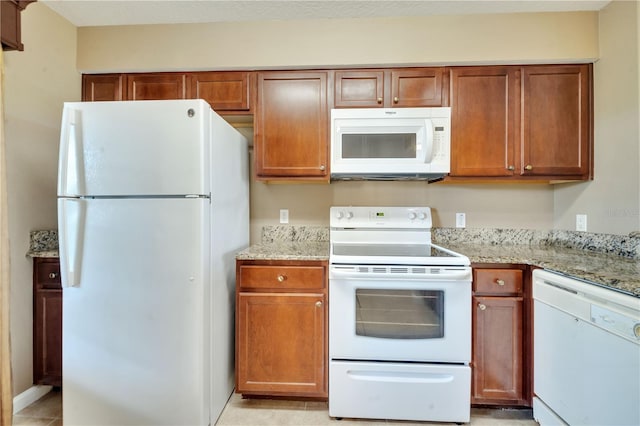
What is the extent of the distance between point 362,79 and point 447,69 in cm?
56

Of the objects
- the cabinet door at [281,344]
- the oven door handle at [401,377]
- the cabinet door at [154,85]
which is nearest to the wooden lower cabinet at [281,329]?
the cabinet door at [281,344]

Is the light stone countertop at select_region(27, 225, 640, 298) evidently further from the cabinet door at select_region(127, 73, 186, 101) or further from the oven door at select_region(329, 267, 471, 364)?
the cabinet door at select_region(127, 73, 186, 101)

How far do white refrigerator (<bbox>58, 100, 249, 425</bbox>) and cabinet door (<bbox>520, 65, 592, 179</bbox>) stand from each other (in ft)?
6.52

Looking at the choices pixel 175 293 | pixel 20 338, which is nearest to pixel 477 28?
pixel 175 293

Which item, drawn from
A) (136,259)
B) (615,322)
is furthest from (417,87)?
(136,259)

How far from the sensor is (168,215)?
1421 mm

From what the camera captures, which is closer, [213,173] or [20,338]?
[213,173]

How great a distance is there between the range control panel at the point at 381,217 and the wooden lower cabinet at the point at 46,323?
5.81 ft

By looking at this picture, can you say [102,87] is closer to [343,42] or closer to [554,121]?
[343,42]

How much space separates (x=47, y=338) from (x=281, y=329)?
56.2 inches

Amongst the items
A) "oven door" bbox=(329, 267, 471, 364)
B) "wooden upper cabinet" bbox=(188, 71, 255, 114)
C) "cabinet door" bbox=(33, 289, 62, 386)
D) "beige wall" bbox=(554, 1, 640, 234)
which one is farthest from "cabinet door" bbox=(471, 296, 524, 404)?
"cabinet door" bbox=(33, 289, 62, 386)

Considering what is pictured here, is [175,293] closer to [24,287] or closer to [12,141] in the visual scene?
[24,287]

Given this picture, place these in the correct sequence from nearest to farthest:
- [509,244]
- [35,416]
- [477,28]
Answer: [35,416], [477,28], [509,244]

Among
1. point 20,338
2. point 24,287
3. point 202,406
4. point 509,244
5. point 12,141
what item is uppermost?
point 12,141
